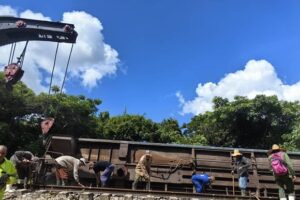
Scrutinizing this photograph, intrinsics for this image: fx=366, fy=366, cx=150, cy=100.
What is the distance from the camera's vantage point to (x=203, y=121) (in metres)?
28.4

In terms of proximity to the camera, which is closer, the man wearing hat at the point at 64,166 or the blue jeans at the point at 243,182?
the blue jeans at the point at 243,182

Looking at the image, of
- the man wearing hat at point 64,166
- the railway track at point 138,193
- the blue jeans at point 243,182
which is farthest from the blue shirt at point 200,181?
the man wearing hat at point 64,166

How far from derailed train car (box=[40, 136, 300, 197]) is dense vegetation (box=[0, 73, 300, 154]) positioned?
710cm

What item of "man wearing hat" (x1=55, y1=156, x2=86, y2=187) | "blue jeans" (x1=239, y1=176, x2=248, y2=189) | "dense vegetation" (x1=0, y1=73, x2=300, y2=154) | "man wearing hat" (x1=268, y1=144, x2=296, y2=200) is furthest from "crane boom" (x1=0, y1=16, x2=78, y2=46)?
"man wearing hat" (x1=268, y1=144, x2=296, y2=200)

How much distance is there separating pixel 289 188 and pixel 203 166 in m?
4.45

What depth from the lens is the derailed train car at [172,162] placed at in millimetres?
12297

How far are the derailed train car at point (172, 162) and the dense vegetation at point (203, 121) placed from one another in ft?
23.3

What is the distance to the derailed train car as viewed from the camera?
12.3 meters

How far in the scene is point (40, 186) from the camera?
973cm

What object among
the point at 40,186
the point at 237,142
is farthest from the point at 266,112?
the point at 40,186

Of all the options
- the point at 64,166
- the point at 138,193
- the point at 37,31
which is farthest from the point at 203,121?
the point at 138,193

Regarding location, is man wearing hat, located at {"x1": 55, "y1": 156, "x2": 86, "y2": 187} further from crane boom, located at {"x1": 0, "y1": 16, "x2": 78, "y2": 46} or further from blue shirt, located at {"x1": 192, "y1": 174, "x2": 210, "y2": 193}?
crane boom, located at {"x1": 0, "y1": 16, "x2": 78, "y2": 46}

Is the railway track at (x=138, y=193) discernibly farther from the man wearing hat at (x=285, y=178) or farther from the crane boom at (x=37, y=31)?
the crane boom at (x=37, y=31)

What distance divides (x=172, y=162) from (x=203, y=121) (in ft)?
52.5
